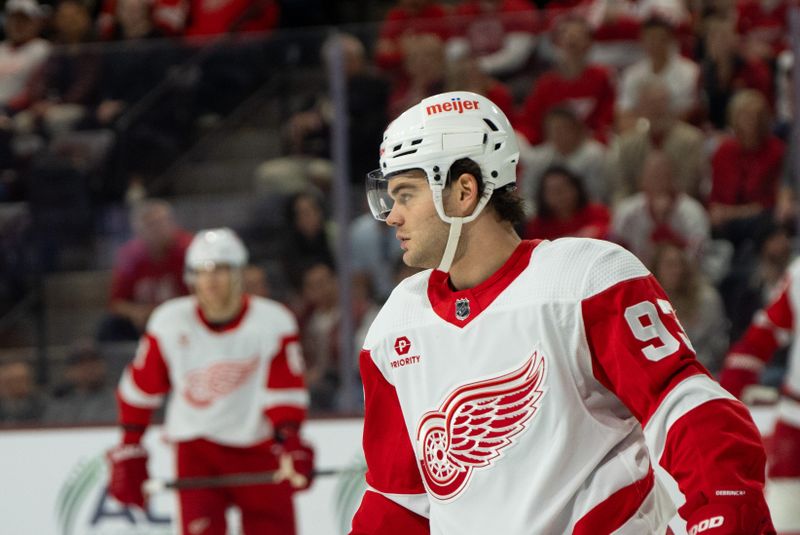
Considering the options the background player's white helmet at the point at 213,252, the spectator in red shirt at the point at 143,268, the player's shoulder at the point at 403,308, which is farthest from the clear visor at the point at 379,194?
the spectator in red shirt at the point at 143,268

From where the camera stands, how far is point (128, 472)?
570cm

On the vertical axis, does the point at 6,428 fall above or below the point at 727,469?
below

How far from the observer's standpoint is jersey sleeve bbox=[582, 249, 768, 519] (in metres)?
1.89

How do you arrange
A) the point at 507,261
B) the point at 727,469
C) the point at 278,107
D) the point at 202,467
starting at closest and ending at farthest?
the point at 727,469 → the point at 507,261 → the point at 202,467 → the point at 278,107

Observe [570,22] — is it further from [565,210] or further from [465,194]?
[465,194]

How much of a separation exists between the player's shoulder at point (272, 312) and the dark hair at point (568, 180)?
118 cm

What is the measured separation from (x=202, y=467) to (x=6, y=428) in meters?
1.15

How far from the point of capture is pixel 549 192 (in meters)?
6.01

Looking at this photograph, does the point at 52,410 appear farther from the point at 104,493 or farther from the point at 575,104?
the point at 575,104

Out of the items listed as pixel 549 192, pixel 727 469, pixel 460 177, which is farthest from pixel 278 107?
pixel 727 469

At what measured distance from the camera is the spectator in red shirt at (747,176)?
5.86 meters

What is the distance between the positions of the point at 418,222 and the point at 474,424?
353 mm

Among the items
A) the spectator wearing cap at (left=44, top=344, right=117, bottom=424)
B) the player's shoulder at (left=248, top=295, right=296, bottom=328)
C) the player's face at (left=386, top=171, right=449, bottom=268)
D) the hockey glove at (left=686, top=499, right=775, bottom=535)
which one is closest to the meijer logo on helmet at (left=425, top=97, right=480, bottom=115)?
the player's face at (left=386, top=171, right=449, bottom=268)

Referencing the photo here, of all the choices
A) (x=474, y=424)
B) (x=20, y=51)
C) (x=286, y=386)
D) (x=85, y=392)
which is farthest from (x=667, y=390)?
(x=20, y=51)
